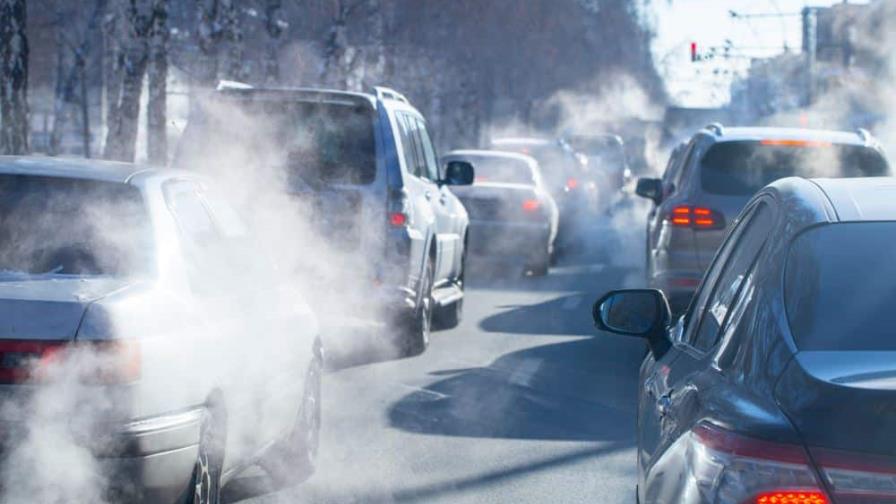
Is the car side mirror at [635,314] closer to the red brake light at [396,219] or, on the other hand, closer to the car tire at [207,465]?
the car tire at [207,465]

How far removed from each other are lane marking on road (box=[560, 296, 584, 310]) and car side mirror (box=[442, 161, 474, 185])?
266 centimetres

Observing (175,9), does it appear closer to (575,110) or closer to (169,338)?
(575,110)

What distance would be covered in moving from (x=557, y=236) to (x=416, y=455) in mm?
16544

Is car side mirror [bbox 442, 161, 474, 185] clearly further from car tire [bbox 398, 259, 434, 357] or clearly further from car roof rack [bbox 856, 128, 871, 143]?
car roof rack [bbox 856, 128, 871, 143]

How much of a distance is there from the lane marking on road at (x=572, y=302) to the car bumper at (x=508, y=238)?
7.87ft

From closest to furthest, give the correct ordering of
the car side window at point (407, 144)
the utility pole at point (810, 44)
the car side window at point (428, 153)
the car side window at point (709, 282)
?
the car side window at point (709, 282)
the car side window at point (407, 144)
the car side window at point (428, 153)
the utility pole at point (810, 44)

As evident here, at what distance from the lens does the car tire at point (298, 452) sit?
7406 millimetres

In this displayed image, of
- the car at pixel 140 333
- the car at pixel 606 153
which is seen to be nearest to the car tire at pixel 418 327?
the car at pixel 140 333

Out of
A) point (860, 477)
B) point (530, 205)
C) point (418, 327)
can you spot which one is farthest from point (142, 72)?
point (860, 477)

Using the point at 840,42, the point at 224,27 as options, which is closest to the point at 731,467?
the point at 224,27

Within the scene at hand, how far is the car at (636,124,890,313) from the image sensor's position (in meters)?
11.8

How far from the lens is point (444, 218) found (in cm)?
1397

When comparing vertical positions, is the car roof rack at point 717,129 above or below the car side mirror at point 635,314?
above

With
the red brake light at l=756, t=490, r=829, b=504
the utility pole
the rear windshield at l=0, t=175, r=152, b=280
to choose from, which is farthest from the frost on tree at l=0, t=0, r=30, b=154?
the utility pole
